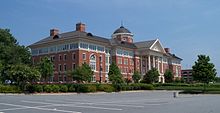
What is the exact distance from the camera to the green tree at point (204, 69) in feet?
165

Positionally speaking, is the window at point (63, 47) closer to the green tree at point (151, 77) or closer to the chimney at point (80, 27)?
the chimney at point (80, 27)

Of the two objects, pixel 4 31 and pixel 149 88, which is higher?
pixel 4 31

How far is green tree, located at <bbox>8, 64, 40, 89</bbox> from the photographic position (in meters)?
46.9

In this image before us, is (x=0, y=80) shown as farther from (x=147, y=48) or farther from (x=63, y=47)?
(x=147, y=48)

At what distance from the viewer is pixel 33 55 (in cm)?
8294

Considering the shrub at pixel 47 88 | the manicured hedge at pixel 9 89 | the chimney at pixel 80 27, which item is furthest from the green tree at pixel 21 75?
the chimney at pixel 80 27

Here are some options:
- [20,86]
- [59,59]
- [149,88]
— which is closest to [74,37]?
[59,59]

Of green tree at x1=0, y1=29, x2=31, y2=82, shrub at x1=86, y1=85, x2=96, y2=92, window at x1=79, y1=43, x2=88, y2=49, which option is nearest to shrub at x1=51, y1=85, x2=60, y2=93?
shrub at x1=86, y1=85, x2=96, y2=92

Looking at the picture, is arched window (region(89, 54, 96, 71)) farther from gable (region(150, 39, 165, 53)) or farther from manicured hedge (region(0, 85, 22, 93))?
manicured hedge (region(0, 85, 22, 93))

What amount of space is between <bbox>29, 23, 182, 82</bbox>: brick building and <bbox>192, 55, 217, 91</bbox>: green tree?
2819cm

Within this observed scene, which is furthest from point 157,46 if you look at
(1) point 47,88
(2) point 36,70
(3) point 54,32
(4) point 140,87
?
(1) point 47,88

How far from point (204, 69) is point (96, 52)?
→ 103ft

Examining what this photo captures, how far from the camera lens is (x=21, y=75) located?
4697 centimetres

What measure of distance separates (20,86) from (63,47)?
29.6 m
